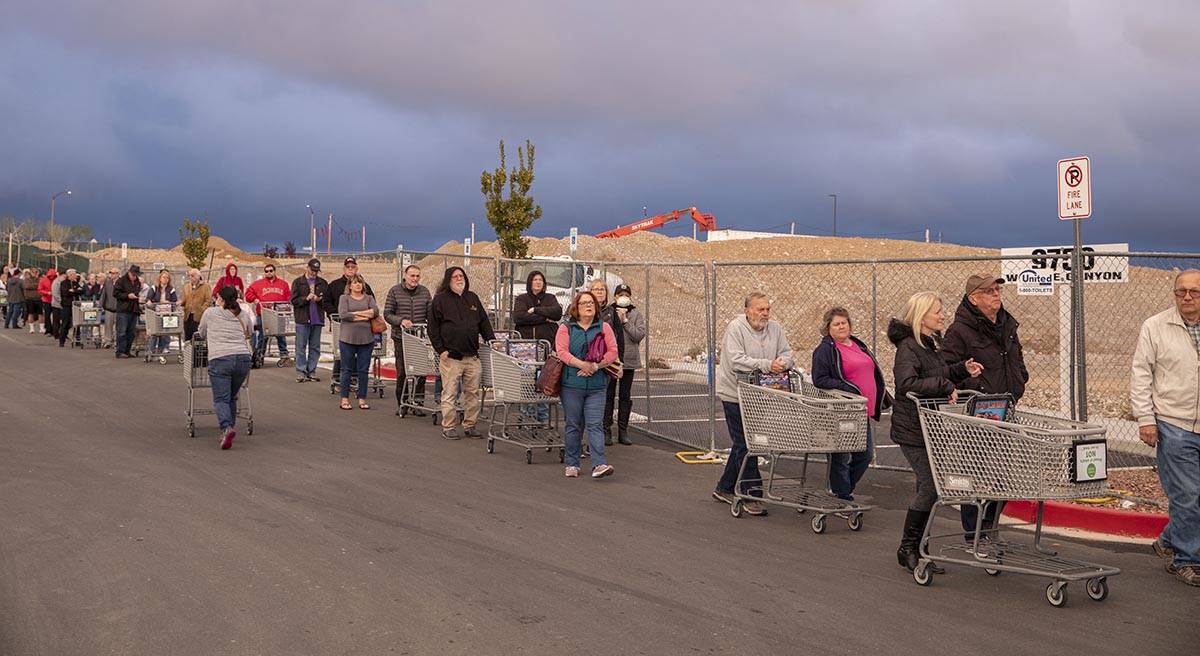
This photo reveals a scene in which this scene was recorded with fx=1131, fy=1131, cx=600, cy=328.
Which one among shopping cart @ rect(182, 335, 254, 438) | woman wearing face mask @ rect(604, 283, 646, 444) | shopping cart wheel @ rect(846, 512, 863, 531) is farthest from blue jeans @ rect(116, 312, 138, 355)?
shopping cart wheel @ rect(846, 512, 863, 531)

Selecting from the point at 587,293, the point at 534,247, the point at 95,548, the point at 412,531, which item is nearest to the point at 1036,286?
the point at 587,293

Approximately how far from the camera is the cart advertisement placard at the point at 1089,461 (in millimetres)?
7156

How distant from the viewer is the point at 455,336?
14070 millimetres

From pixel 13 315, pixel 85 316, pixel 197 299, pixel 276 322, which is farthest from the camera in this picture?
pixel 13 315

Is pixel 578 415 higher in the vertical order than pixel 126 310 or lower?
lower

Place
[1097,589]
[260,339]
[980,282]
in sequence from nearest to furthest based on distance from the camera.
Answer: [1097,589]
[980,282]
[260,339]

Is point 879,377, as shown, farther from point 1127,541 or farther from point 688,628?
point 688,628

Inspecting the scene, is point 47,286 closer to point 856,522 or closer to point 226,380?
point 226,380

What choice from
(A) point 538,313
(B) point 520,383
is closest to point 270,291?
(A) point 538,313

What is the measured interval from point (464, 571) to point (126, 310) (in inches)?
794

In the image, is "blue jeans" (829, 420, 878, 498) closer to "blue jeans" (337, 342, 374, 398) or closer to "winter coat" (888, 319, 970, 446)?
"winter coat" (888, 319, 970, 446)

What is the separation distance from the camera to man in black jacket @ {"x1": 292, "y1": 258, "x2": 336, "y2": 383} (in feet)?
64.0

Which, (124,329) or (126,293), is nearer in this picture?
(126,293)

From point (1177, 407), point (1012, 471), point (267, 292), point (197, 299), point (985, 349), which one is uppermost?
point (267, 292)
